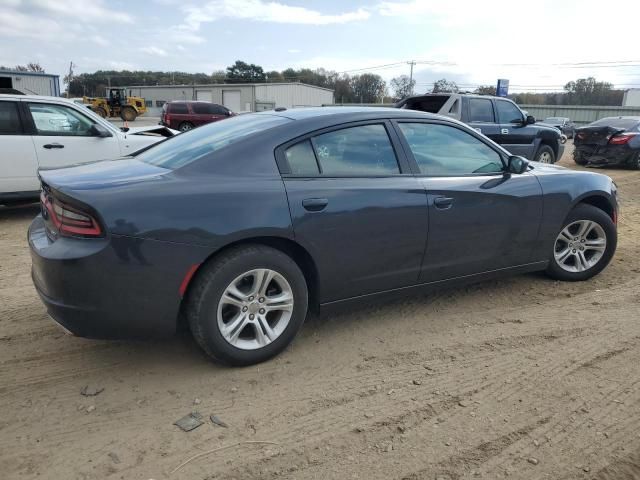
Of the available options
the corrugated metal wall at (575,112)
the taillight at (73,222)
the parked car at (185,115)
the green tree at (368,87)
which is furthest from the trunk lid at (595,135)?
the green tree at (368,87)

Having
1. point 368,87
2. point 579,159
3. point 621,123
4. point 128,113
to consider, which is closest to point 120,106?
point 128,113

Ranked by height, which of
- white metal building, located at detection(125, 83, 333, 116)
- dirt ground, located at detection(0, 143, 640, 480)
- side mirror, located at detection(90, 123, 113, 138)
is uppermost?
white metal building, located at detection(125, 83, 333, 116)

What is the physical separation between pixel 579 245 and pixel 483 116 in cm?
687

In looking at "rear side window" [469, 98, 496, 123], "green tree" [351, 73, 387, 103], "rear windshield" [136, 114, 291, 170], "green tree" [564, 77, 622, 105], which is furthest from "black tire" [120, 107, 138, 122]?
"green tree" [564, 77, 622, 105]

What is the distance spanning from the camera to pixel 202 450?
240cm

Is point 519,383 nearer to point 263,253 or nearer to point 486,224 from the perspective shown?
point 486,224

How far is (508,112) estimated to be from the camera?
36.9 feet

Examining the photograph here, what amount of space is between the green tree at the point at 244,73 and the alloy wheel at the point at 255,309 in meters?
96.6

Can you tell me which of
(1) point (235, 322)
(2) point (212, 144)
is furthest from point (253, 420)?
(2) point (212, 144)

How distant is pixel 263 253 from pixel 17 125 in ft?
17.9

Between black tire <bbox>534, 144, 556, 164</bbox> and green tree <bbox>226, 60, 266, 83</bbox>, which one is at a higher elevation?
green tree <bbox>226, 60, 266, 83</bbox>

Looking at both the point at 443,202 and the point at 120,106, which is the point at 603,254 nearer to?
the point at 443,202

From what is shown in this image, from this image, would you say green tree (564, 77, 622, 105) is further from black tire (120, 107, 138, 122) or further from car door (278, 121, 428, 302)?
car door (278, 121, 428, 302)

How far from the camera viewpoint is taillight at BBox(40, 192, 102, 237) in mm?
2654
